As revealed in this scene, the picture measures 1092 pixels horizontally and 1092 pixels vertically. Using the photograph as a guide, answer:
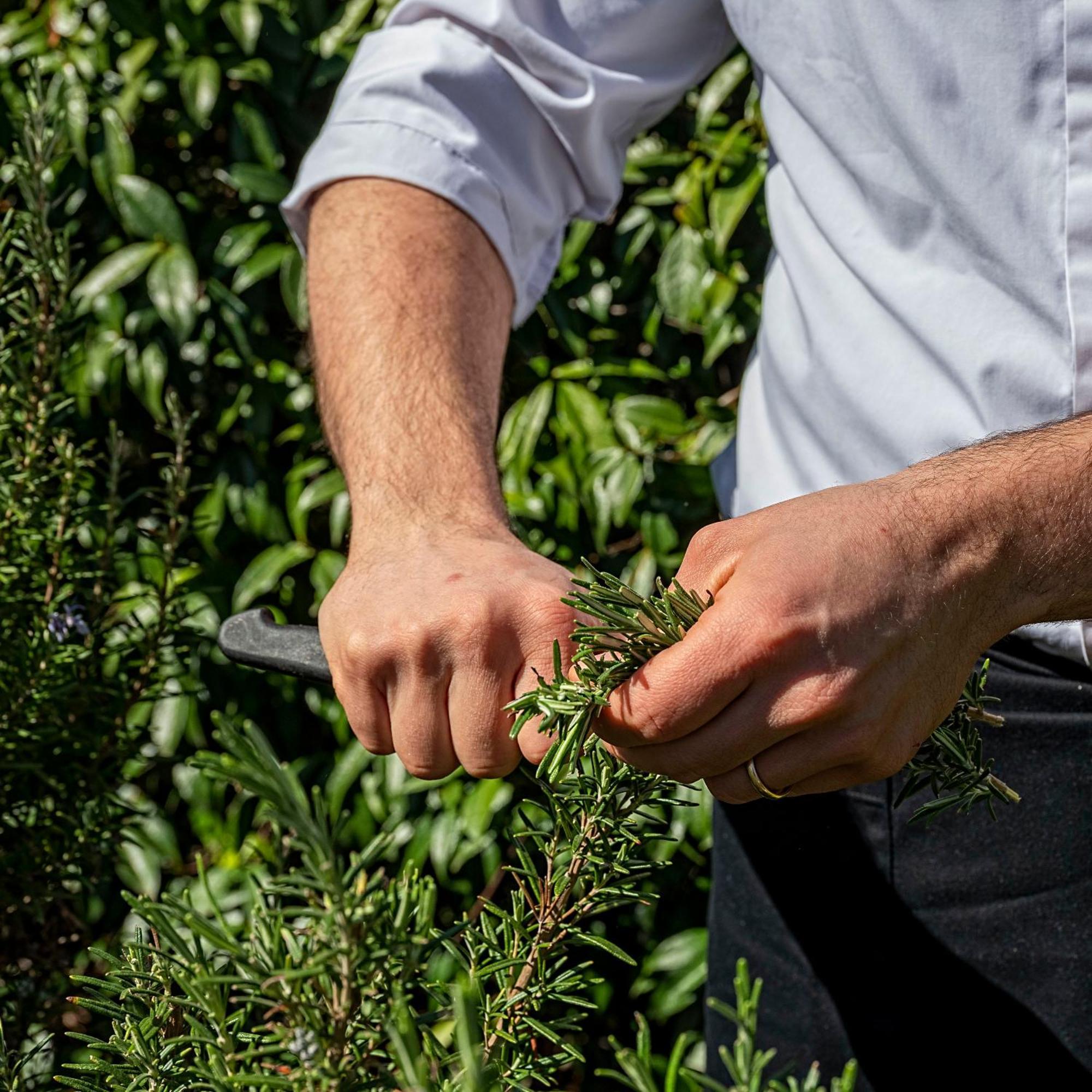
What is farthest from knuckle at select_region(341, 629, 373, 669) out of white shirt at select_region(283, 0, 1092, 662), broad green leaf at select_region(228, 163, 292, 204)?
broad green leaf at select_region(228, 163, 292, 204)

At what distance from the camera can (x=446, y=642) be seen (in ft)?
2.77

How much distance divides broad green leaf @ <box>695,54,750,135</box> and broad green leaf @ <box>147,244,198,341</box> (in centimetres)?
100

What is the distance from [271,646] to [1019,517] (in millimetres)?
622

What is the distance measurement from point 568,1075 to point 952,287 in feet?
5.59

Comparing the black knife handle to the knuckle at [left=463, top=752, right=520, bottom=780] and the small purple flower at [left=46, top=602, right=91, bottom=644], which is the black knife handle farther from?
the small purple flower at [left=46, top=602, right=91, bottom=644]

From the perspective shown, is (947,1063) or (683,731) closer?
(683,731)

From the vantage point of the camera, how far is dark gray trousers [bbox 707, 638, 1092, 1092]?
3.84 ft

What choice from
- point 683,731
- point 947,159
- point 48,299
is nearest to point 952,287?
point 947,159

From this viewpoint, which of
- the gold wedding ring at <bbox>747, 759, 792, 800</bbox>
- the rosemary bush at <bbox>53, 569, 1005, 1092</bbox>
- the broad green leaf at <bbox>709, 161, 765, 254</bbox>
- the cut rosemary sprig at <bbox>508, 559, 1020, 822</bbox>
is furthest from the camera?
the broad green leaf at <bbox>709, 161, 765, 254</bbox>

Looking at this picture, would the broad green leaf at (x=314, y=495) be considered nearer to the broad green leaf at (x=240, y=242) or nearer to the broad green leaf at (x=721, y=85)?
the broad green leaf at (x=240, y=242)

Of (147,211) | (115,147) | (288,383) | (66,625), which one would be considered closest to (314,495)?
(288,383)

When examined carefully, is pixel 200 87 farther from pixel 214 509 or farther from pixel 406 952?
pixel 406 952

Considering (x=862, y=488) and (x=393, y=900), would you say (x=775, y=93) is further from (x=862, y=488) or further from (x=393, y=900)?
(x=393, y=900)

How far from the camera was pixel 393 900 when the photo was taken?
1.59 ft
